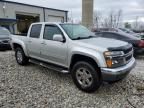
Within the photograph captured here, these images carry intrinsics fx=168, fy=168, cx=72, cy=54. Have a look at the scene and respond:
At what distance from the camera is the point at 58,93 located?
4312 millimetres

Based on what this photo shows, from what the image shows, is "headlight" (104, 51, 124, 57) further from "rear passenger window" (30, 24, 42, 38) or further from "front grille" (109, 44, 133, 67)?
"rear passenger window" (30, 24, 42, 38)

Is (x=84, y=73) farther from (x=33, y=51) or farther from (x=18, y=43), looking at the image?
(x=18, y=43)

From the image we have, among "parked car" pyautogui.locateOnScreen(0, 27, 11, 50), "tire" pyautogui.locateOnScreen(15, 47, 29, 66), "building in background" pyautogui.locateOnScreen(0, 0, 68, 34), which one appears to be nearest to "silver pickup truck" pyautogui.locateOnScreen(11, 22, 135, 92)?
"tire" pyautogui.locateOnScreen(15, 47, 29, 66)

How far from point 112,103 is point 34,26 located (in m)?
3.93

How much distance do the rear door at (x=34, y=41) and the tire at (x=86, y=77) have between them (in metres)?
1.83

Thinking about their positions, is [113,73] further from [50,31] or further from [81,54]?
[50,31]

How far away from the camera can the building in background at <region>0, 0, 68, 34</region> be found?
22359 mm

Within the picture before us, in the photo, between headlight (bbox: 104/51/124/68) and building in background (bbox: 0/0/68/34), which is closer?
headlight (bbox: 104/51/124/68)

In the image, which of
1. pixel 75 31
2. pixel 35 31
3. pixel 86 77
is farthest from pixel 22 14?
pixel 86 77

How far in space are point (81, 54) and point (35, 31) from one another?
250 centimetres

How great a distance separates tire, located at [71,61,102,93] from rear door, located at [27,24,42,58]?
1829 millimetres

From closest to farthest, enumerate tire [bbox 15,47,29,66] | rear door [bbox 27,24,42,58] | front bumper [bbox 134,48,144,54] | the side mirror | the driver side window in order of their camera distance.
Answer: the side mirror, the driver side window, rear door [bbox 27,24,42,58], tire [bbox 15,47,29,66], front bumper [bbox 134,48,144,54]

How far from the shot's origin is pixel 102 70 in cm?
389

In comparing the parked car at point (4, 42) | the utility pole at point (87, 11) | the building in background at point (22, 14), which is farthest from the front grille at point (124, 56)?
the building in background at point (22, 14)
